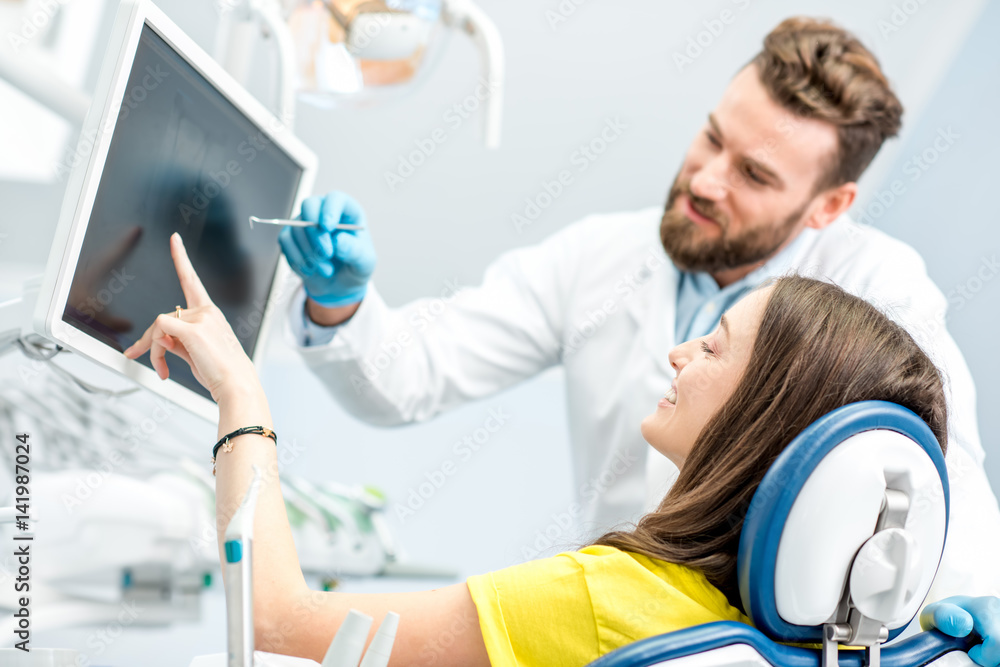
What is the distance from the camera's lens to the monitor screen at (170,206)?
820mm

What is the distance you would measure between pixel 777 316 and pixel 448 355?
0.90m

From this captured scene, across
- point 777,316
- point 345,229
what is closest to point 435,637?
point 777,316

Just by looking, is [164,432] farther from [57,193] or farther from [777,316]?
[777,316]

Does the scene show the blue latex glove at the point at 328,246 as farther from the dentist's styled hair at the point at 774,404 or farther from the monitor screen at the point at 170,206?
the dentist's styled hair at the point at 774,404

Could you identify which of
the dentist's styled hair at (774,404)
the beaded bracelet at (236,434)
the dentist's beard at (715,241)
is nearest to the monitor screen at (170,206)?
the beaded bracelet at (236,434)

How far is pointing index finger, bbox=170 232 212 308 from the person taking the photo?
3.09 feet

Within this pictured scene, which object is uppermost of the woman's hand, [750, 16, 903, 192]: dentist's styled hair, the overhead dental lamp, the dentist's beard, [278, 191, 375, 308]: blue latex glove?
[750, 16, 903, 192]: dentist's styled hair

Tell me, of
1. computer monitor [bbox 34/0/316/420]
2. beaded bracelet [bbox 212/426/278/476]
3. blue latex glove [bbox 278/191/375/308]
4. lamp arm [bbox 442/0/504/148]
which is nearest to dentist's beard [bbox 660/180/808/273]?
lamp arm [bbox 442/0/504/148]

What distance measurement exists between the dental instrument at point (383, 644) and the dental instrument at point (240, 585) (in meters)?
0.10

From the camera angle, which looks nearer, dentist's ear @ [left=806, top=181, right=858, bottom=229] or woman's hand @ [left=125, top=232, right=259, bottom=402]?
woman's hand @ [left=125, top=232, right=259, bottom=402]

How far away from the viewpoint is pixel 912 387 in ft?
2.68

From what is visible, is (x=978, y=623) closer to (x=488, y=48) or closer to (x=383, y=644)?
(x=383, y=644)

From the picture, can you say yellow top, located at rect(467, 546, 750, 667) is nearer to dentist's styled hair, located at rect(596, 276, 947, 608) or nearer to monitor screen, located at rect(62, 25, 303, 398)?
dentist's styled hair, located at rect(596, 276, 947, 608)

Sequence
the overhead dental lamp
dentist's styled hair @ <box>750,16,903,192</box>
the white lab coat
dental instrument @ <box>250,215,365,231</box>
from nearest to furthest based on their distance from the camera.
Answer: dental instrument @ <box>250,215,365,231</box> < the overhead dental lamp < the white lab coat < dentist's styled hair @ <box>750,16,903,192</box>
